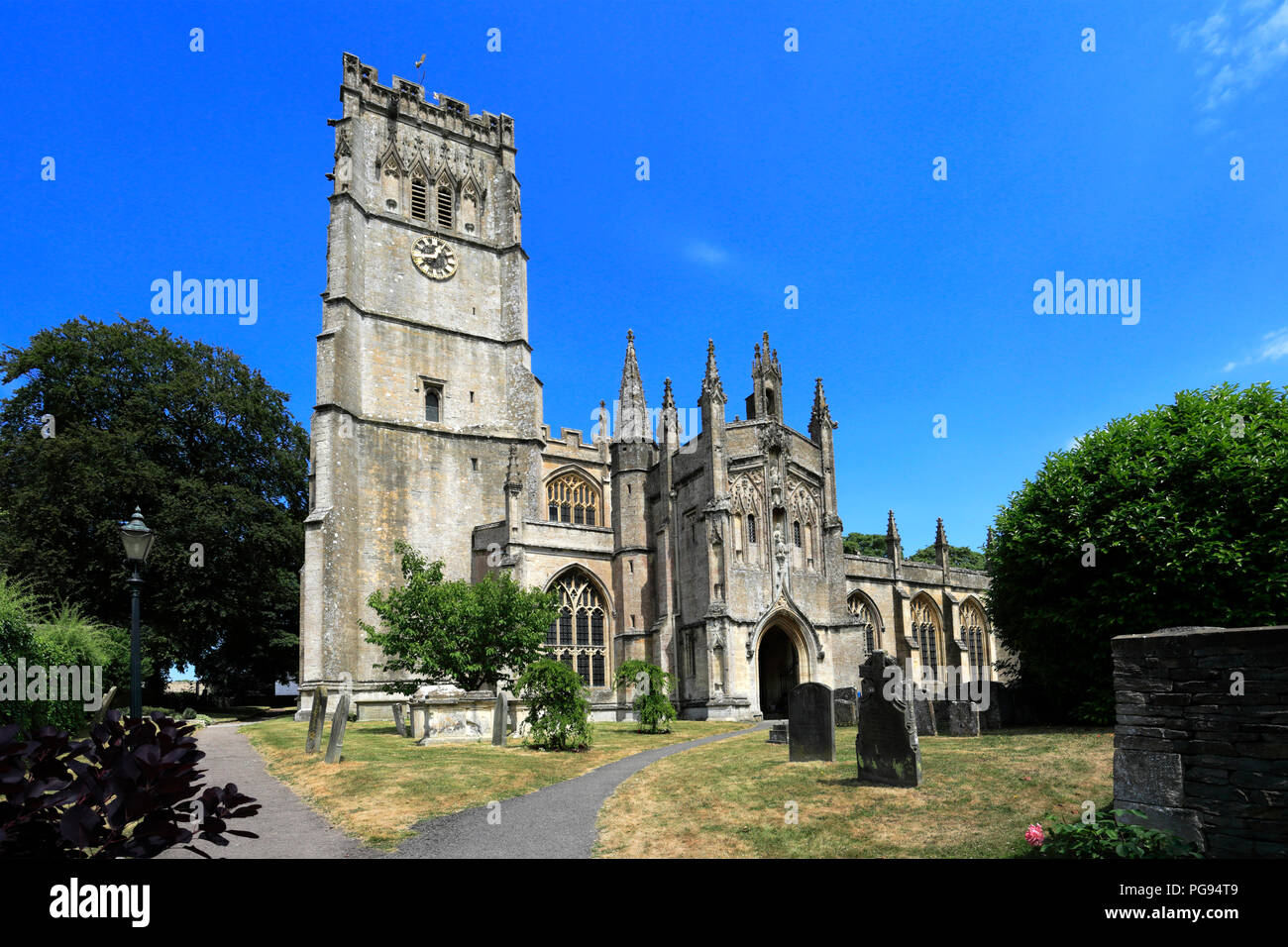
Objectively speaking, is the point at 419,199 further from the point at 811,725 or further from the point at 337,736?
the point at 811,725

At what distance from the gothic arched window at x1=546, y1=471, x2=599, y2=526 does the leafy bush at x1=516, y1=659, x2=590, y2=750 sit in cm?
2164

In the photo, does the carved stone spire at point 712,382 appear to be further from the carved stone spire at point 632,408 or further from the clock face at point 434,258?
the clock face at point 434,258

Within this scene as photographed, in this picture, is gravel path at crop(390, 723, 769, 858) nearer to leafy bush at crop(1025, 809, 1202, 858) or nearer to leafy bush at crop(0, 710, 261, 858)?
leafy bush at crop(1025, 809, 1202, 858)

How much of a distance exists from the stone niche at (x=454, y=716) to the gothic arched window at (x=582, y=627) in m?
13.7

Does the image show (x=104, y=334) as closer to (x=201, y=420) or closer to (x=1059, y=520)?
(x=201, y=420)

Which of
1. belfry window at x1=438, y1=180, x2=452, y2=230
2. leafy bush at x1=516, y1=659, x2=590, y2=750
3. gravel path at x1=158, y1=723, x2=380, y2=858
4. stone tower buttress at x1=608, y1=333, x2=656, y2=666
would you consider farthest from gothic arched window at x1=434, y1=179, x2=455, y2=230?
gravel path at x1=158, y1=723, x2=380, y2=858

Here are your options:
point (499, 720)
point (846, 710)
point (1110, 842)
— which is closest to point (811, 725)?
point (1110, 842)

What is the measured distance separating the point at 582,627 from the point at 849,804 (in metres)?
24.8

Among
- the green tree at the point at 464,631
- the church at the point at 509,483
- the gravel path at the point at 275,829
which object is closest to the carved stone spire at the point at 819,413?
the church at the point at 509,483

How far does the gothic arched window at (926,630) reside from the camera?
40.6 metres

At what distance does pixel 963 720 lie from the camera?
61.7ft

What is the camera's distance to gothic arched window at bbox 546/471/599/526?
40219 millimetres

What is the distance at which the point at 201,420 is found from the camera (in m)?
36.1
